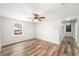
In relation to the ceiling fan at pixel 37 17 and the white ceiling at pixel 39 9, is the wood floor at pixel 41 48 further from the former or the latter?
the white ceiling at pixel 39 9

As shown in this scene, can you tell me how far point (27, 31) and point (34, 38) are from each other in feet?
0.71

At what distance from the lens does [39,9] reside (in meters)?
1.81

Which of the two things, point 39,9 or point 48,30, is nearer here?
point 39,9

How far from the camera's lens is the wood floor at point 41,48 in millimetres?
1830

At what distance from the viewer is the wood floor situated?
1.83 m

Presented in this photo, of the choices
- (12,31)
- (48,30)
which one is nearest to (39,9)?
(48,30)

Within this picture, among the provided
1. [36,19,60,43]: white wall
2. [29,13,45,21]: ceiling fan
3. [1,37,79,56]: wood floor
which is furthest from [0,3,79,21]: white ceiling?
[1,37,79,56]: wood floor

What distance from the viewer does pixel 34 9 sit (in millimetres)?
1818

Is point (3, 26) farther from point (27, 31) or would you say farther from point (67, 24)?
point (67, 24)

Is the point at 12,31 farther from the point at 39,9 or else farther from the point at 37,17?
the point at 39,9

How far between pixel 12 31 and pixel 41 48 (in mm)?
703

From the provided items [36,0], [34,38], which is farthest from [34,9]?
[34,38]

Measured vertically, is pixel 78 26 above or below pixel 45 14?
below

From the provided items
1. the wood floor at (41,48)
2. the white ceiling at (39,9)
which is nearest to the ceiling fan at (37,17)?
the white ceiling at (39,9)
